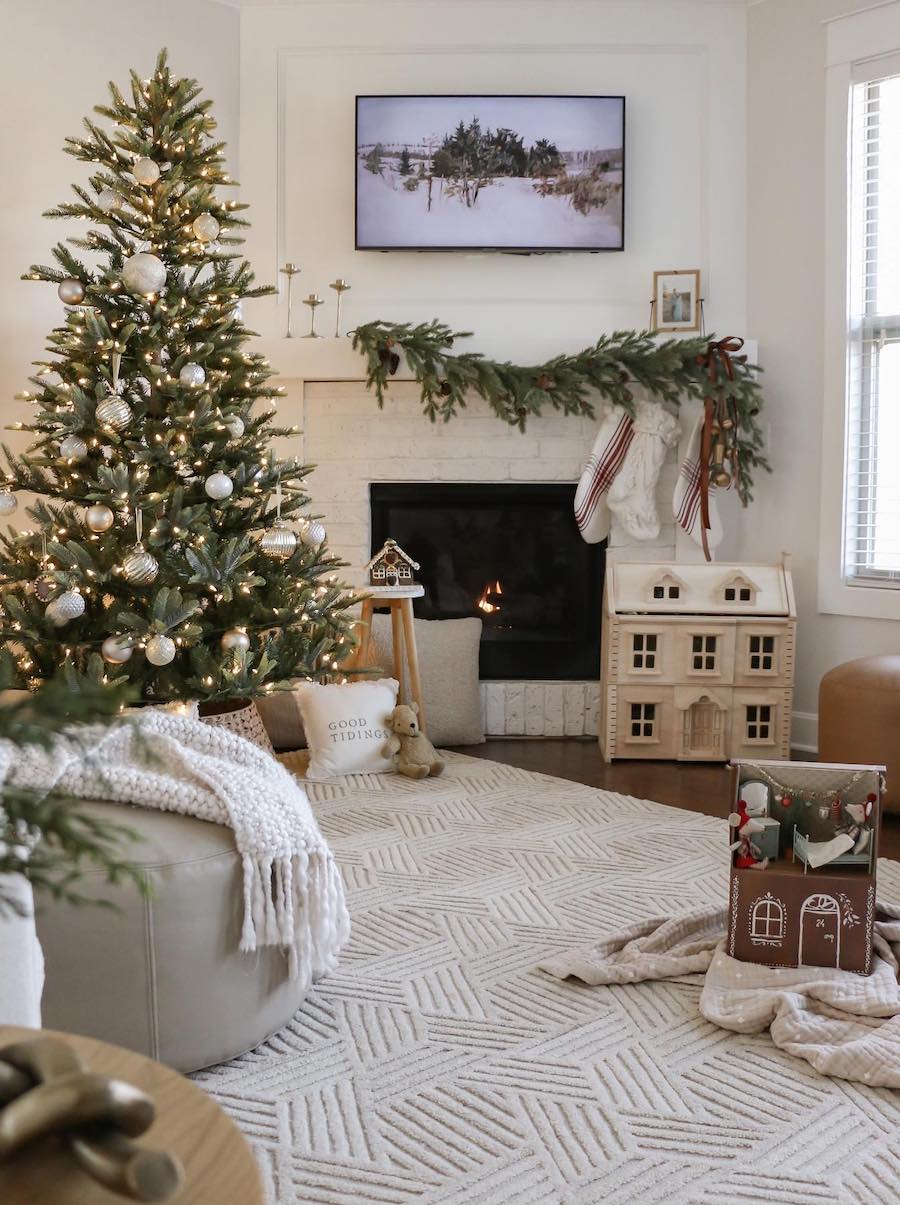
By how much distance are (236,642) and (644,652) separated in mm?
1614

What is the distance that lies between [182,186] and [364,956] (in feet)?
7.98

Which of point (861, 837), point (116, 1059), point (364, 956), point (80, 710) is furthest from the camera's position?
point (364, 956)

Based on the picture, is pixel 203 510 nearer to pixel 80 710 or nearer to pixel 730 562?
pixel 730 562

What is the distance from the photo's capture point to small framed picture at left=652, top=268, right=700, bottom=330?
15.2 feet

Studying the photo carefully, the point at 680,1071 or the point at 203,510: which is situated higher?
the point at 203,510

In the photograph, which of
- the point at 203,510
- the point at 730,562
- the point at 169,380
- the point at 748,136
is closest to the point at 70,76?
the point at 169,380

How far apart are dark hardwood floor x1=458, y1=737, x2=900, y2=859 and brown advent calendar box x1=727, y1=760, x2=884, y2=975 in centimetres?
119

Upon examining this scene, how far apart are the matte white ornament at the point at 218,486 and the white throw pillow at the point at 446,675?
1183mm

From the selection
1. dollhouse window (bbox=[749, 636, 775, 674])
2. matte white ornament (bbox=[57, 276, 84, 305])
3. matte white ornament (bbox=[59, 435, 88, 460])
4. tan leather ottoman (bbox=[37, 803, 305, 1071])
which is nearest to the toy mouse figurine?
tan leather ottoman (bbox=[37, 803, 305, 1071])

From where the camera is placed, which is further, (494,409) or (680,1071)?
(494,409)

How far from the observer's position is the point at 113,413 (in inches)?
131

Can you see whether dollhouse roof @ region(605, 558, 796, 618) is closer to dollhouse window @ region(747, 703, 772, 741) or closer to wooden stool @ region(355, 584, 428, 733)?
dollhouse window @ region(747, 703, 772, 741)

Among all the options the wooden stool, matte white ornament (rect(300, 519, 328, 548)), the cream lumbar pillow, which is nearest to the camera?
matte white ornament (rect(300, 519, 328, 548))

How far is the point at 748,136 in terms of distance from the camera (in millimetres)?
4652
